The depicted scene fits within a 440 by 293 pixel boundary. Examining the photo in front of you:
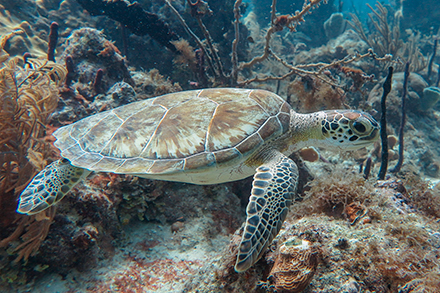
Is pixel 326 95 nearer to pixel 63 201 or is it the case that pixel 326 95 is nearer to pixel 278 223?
pixel 278 223

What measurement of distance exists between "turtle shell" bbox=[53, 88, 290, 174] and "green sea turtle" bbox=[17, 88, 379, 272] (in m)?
0.01

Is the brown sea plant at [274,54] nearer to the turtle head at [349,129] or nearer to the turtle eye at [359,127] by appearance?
the turtle head at [349,129]

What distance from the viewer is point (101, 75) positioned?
182 inches

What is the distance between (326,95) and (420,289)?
13.4 ft

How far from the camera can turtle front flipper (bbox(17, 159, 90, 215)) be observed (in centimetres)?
207

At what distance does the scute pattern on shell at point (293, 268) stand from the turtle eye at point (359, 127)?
1668mm

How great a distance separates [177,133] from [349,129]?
2.12 m

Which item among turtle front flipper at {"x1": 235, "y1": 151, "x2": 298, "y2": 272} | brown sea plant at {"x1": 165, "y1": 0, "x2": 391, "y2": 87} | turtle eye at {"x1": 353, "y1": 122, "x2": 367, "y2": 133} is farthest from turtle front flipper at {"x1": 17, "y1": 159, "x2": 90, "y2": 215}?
brown sea plant at {"x1": 165, "y1": 0, "x2": 391, "y2": 87}

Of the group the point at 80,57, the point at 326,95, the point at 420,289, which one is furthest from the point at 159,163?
the point at 80,57

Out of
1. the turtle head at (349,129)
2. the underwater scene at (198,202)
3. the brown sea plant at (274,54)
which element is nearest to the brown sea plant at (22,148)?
the underwater scene at (198,202)

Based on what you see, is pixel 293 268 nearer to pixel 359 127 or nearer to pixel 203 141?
pixel 203 141

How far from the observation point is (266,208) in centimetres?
186

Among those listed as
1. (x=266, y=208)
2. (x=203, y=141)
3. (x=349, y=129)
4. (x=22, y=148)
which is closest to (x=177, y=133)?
(x=203, y=141)

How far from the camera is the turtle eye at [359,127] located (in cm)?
246
